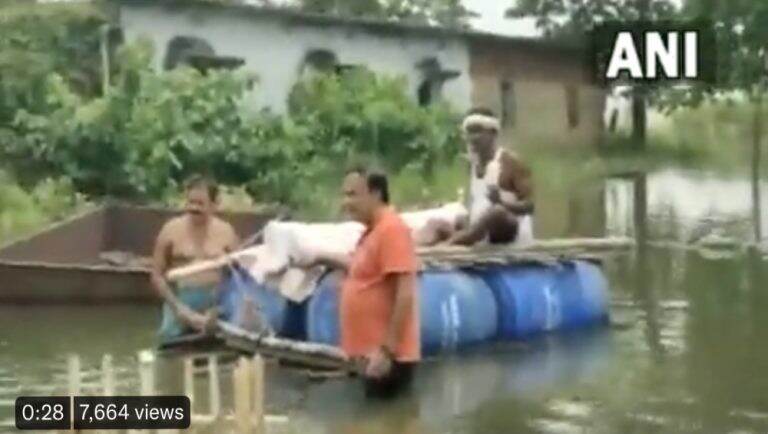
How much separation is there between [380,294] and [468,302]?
13.6 inches

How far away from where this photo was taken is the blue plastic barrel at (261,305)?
2.55m

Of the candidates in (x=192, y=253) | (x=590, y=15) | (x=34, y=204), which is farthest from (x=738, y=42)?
(x=34, y=204)

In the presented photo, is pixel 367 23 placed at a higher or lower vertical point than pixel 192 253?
higher

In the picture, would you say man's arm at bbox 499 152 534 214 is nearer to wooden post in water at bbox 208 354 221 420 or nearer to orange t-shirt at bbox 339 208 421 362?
orange t-shirt at bbox 339 208 421 362

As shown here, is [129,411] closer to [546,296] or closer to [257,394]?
[257,394]

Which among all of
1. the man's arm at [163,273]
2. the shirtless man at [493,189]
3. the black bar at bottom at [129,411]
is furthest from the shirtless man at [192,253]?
the black bar at bottom at [129,411]

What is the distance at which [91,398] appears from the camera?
174cm

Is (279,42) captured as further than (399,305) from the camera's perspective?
Yes

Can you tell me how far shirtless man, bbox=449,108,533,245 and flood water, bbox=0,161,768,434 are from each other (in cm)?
8

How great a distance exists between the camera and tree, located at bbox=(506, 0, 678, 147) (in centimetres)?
222

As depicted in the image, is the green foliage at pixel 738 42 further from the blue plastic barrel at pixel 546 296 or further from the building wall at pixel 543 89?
the blue plastic barrel at pixel 546 296

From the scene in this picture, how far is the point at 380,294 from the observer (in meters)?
2.34

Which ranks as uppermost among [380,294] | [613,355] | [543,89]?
[543,89]

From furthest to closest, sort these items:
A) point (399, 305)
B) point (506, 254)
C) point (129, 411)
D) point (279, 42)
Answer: point (506, 254) → point (279, 42) → point (399, 305) → point (129, 411)
